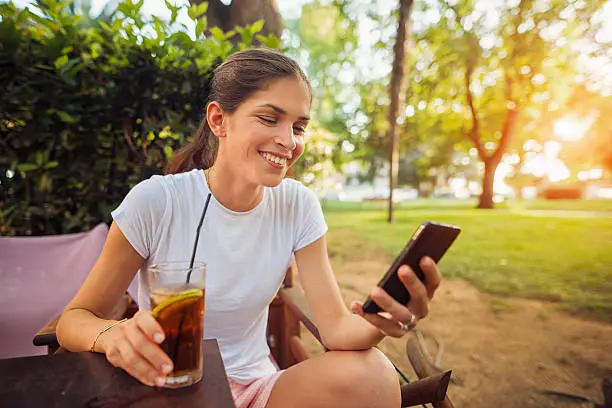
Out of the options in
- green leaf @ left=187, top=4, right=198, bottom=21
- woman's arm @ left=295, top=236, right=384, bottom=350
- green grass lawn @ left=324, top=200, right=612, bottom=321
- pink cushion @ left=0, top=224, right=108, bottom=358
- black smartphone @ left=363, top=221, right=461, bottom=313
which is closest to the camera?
black smartphone @ left=363, top=221, right=461, bottom=313

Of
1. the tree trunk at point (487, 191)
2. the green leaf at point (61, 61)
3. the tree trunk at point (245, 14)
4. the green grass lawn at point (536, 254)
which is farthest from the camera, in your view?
the tree trunk at point (487, 191)

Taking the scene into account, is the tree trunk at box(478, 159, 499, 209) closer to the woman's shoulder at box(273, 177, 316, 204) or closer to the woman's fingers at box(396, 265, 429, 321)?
the woman's shoulder at box(273, 177, 316, 204)

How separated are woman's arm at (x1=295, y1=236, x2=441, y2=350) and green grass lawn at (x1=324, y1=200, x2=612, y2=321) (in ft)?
8.71

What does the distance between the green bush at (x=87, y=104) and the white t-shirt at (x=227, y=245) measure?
1000mm

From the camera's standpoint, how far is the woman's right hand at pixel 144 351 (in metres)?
0.72

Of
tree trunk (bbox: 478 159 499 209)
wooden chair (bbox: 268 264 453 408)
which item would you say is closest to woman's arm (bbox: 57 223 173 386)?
wooden chair (bbox: 268 264 453 408)

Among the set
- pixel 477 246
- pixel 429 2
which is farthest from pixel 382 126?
pixel 477 246

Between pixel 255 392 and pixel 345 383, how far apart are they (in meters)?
0.32

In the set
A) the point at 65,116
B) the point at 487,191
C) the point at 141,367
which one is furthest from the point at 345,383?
the point at 487,191

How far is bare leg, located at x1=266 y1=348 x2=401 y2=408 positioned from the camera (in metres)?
1.06

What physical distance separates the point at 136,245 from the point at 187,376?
0.52m

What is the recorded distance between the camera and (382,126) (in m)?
11.1

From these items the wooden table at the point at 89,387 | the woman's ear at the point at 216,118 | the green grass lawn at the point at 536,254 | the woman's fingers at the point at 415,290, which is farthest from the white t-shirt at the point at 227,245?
the green grass lawn at the point at 536,254

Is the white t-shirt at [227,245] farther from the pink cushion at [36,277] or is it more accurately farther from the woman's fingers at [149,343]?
the pink cushion at [36,277]
